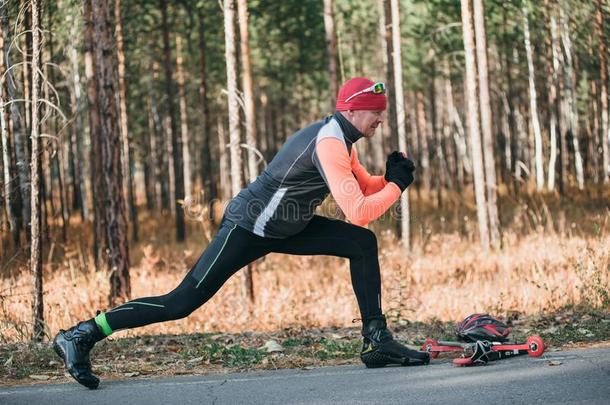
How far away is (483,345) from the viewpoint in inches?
224

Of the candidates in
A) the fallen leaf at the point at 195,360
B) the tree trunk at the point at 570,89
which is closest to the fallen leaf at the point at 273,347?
the fallen leaf at the point at 195,360

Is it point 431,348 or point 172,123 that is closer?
point 431,348

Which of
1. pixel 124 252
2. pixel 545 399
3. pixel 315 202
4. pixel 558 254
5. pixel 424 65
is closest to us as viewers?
pixel 545 399

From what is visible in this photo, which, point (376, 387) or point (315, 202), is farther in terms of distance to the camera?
point (315, 202)

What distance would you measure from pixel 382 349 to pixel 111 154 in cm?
753

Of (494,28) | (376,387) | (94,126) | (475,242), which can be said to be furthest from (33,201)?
(494,28)

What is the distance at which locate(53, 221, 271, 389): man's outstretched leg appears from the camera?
5465 millimetres

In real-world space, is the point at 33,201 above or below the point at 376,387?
above

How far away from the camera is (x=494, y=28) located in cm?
3084

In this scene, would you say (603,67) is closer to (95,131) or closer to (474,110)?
(474,110)

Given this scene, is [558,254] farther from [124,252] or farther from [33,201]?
[33,201]

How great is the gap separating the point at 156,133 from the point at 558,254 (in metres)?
27.8

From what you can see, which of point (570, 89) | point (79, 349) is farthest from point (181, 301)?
point (570, 89)

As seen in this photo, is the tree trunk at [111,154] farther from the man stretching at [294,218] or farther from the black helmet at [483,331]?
the black helmet at [483,331]
